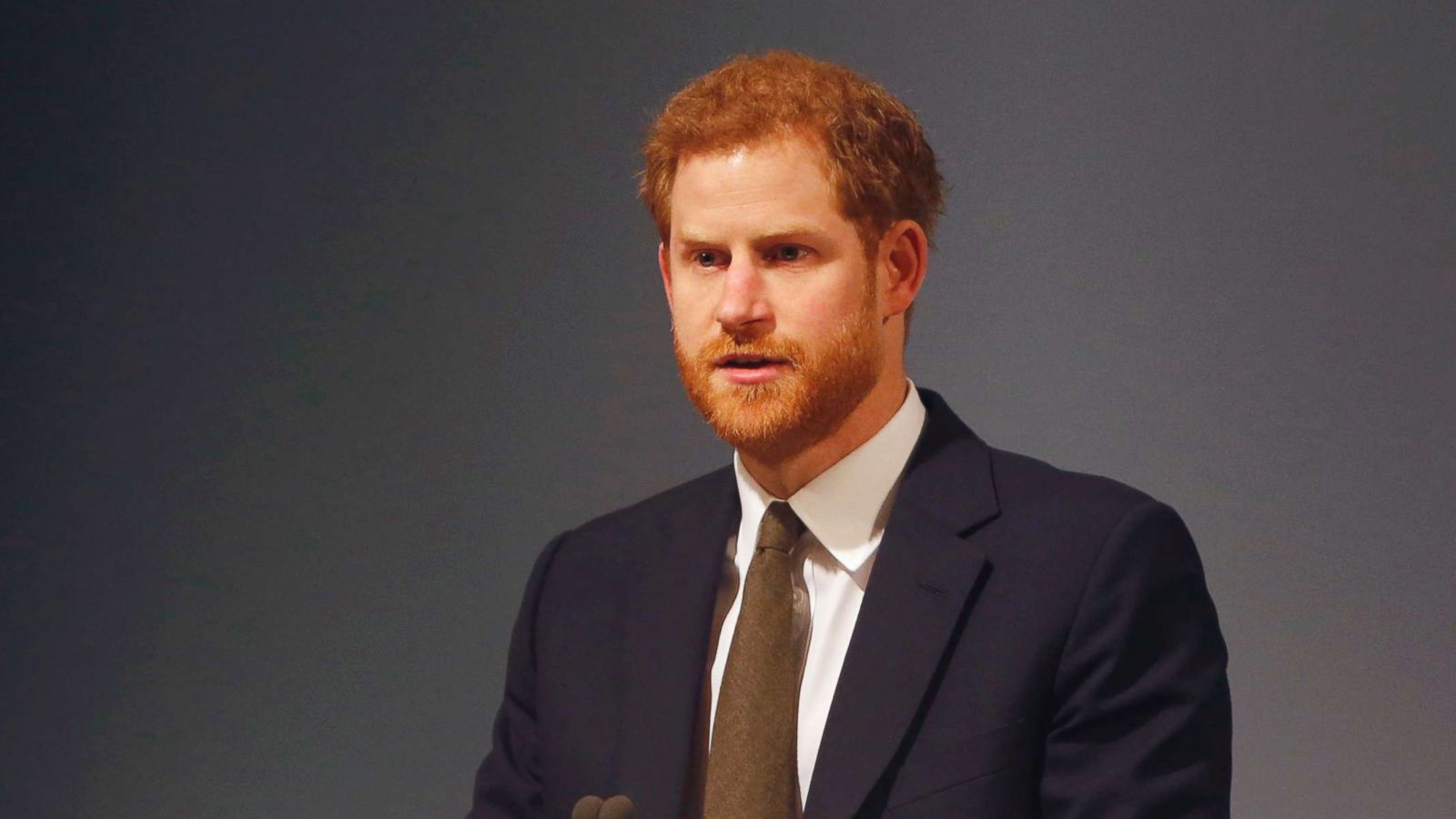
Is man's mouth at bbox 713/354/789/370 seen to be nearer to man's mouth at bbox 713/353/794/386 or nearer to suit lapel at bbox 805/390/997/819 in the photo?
man's mouth at bbox 713/353/794/386

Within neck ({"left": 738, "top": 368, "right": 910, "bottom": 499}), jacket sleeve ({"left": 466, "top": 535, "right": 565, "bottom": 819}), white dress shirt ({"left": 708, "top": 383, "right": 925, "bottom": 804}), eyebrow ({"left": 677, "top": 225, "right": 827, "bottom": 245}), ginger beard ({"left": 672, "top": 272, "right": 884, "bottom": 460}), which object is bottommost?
jacket sleeve ({"left": 466, "top": 535, "right": 565, "bottom": 819})

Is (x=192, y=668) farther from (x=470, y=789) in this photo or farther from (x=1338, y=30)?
(x=1338, y=30)

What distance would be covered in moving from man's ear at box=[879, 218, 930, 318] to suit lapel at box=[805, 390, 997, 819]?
0.52 feet

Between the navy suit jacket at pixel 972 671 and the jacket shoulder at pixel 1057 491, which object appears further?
the jacket shoulder at pixel 1057 491

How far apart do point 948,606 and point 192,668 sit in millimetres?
1192

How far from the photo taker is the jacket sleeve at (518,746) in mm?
1847

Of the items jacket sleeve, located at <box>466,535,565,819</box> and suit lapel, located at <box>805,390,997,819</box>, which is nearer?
suit lapel, located at <box>805,390,997,819</box>

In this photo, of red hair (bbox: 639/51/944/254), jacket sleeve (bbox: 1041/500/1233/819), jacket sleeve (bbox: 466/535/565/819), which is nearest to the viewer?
jacket sleeve (bbox: 1041/500/1233/819)

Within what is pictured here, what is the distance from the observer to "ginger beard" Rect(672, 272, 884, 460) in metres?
1.67

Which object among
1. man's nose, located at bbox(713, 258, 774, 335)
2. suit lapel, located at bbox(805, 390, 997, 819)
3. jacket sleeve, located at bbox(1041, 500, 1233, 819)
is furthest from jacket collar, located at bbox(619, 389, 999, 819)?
man's nose, located at bbox(713, 258, 774, 335)

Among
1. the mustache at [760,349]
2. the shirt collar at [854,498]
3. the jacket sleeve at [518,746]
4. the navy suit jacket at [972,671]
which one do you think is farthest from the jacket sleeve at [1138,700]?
the jacket sleeve at [518,746]

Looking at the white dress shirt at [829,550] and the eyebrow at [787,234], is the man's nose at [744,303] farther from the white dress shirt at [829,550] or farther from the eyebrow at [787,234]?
the white dress shirt at [829,550]

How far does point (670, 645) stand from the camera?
175cm

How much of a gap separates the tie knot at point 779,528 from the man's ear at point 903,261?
0.69 ft
